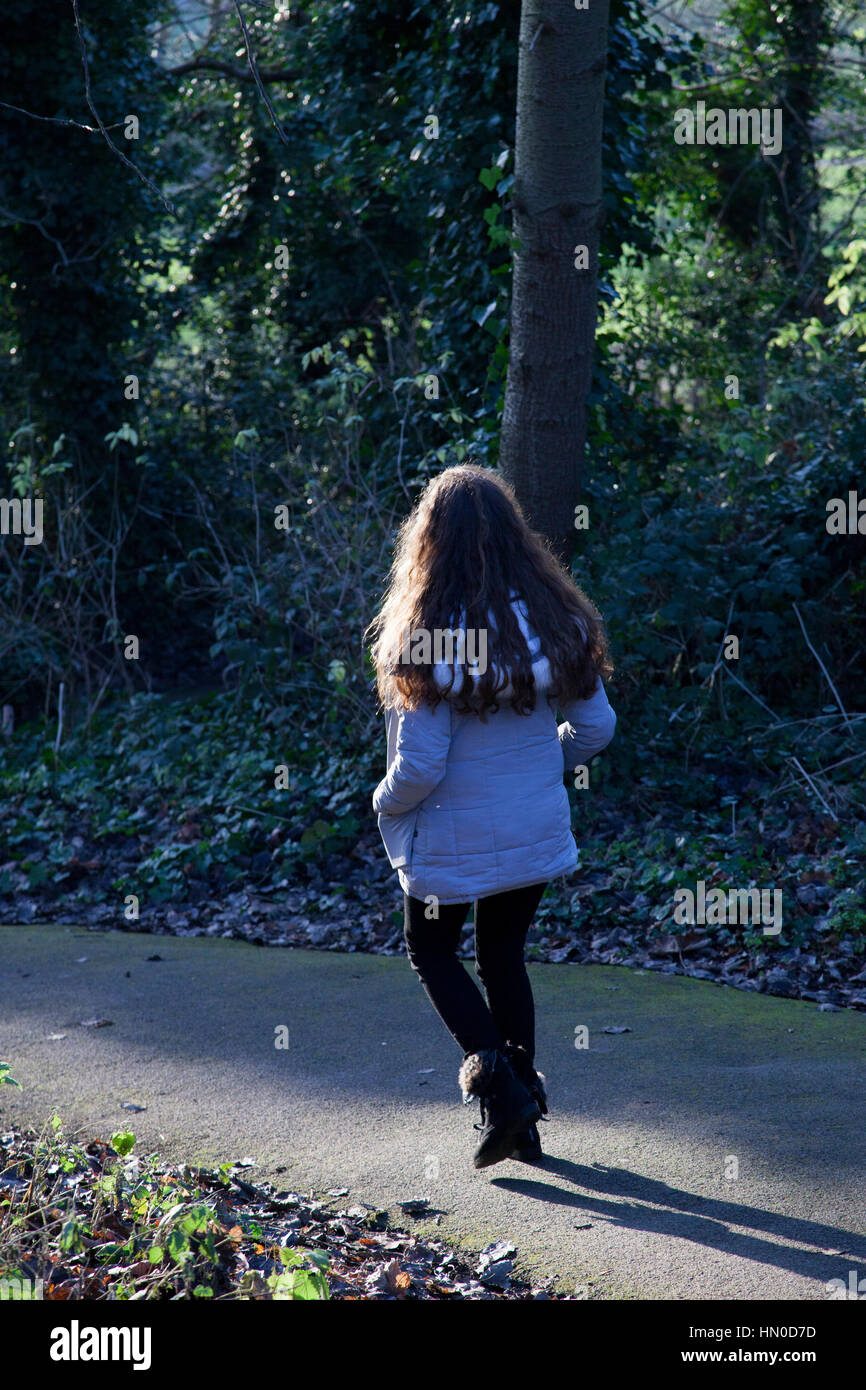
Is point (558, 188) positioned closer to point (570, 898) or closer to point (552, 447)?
point (552, 447)

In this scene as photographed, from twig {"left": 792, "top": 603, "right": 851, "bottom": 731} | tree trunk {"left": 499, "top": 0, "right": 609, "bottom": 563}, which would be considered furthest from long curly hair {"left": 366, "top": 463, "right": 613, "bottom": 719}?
twig {"left": 792, "top": 603, "right": 851, "bottom": 731}

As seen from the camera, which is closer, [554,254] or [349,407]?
[554,254]

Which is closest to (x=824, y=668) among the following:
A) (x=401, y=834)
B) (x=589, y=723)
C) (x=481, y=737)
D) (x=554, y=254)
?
(x=554, y=254)

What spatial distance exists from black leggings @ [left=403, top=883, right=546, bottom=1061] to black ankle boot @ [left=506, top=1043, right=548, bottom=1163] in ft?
0.12

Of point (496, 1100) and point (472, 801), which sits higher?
point (472, 801)

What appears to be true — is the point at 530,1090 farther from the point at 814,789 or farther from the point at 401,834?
the point at 814,789

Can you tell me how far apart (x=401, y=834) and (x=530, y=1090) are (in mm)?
933

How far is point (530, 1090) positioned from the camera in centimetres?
408

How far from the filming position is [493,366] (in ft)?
26.9

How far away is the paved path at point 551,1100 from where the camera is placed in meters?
3.59

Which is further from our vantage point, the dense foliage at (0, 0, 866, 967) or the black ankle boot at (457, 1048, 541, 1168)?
the dense foliage at (0, 0, 866, 967)

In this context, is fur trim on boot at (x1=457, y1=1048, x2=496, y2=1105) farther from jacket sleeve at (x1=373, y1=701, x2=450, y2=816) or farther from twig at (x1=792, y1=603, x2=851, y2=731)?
twig at (x1=792, y1=603, x2=851, y2=731)

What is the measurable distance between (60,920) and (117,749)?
2448mm

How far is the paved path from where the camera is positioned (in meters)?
3.59
